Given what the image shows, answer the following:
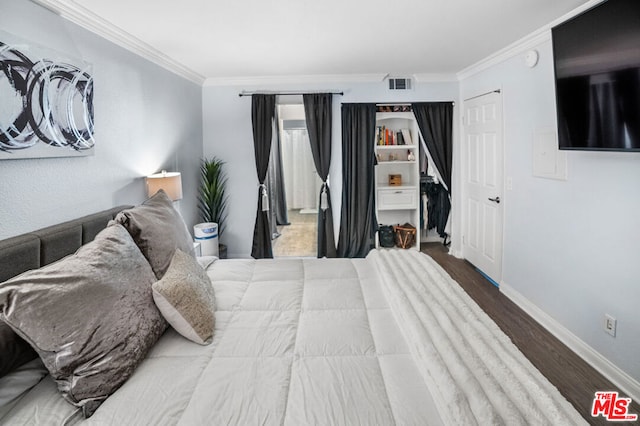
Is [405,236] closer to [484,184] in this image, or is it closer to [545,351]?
[484,184]

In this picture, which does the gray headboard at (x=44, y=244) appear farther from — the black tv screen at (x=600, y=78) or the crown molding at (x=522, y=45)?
the crown molding at (x=522, y=45)

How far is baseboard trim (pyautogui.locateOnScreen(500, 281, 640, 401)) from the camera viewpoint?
219cm

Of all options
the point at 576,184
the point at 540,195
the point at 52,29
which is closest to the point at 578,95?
the point at 576,184

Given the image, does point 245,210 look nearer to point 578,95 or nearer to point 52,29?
point 52,29

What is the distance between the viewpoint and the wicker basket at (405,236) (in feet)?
16.4

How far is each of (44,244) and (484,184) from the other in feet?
13.4

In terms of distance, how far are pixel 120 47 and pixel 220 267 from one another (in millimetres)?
1937

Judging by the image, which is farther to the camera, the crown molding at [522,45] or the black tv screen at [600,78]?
the crown molding at [522,45]

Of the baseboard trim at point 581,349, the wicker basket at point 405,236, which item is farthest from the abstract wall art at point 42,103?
the wicker basket at point 405,236

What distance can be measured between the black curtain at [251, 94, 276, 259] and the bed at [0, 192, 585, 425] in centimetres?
278

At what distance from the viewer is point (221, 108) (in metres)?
4.70

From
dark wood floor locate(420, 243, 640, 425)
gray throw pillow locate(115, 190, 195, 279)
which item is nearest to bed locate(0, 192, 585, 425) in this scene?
gray throw pillow locate(115, 190, 195, 279)

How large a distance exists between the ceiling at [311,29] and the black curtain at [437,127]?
2.40 feet

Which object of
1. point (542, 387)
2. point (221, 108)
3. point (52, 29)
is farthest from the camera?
point (221, 108)
